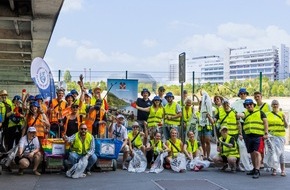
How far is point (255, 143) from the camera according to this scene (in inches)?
Answer: 403

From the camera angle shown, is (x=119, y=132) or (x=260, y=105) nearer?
(x=260, y=105)

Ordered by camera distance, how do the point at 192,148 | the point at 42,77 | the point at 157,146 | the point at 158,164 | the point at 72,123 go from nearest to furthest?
the point at 72,123, the point at 158,164, the point at 157,146, the point at 192,148, the point at 42,77

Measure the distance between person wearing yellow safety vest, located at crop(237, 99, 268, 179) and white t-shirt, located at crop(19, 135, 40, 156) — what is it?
485cm

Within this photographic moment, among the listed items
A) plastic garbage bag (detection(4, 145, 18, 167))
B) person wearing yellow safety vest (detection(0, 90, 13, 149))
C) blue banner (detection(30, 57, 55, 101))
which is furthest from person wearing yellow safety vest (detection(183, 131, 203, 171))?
person wearing yellow safety vest (detection(0, 90, 13, 149))

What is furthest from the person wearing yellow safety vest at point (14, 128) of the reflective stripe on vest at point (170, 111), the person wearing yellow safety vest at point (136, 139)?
the reflective stripe on vest at point (170, 111)

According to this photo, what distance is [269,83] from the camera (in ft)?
65.4

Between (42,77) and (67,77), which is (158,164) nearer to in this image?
(42,77)

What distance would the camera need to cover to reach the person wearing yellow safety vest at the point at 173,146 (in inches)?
431

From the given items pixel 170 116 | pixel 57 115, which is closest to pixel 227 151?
pixel 170 116

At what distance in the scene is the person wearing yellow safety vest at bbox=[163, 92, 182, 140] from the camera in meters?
11.9

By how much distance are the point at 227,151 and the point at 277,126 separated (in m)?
1.32

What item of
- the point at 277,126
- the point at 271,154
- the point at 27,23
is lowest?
the point at 271,154

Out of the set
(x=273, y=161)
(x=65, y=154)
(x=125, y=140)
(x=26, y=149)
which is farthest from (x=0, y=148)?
(x=273, y=161)

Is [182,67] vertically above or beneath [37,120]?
above
